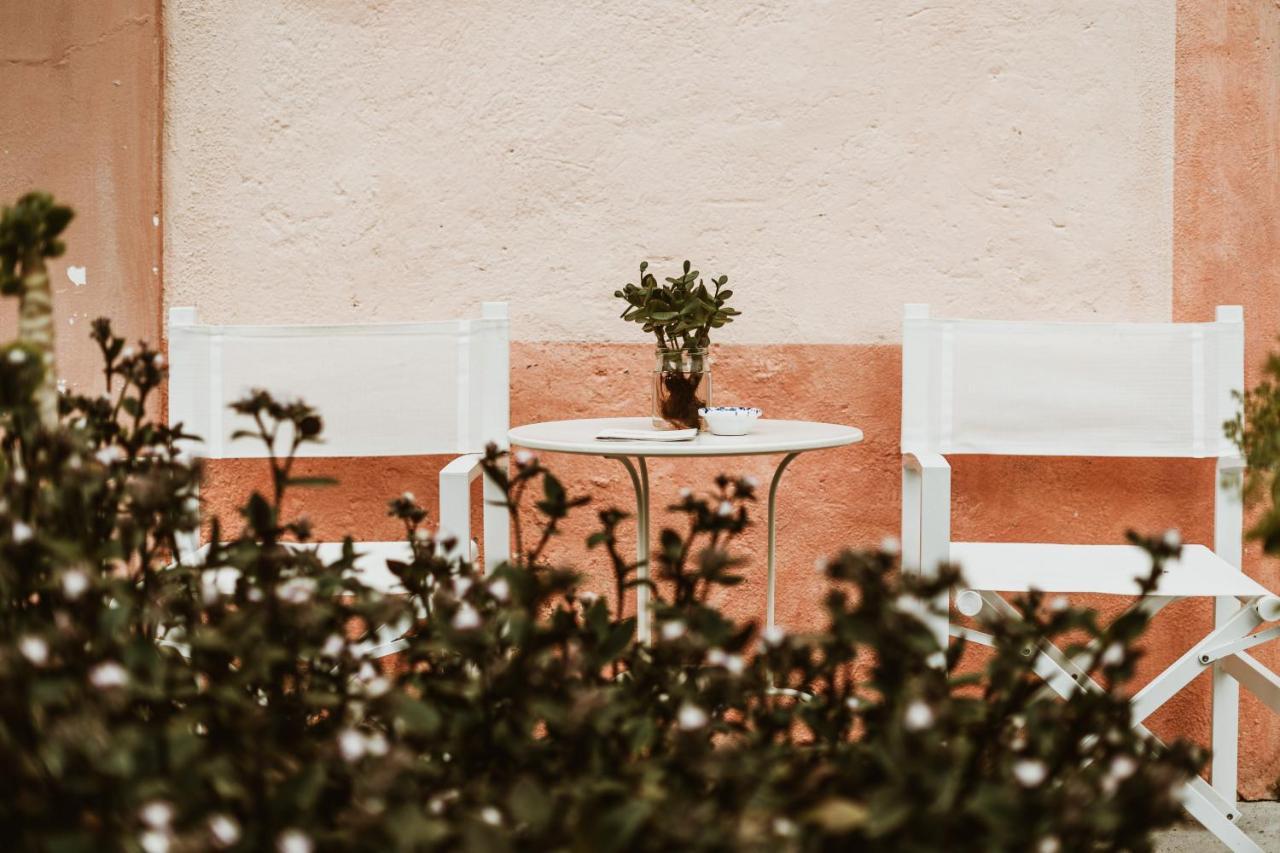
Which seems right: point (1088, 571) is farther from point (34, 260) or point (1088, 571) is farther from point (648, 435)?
point (34, 260)

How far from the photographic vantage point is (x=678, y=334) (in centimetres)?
213

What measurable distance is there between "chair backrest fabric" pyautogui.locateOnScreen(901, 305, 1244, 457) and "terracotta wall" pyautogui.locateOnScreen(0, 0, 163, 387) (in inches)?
72.0

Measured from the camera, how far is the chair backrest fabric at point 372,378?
2357 millimetres

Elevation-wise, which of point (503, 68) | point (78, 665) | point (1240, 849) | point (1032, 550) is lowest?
point (1240, 849)

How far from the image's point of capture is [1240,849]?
185 centimetres

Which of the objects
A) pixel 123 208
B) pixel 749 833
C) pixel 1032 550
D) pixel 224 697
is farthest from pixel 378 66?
pixel 749 833

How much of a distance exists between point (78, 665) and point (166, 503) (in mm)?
187

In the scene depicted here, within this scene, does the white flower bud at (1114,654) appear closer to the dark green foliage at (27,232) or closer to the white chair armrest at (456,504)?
the dark green foliage at (27,232)

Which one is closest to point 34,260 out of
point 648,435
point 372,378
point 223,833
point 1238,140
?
point 223,833

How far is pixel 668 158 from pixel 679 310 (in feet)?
2.00

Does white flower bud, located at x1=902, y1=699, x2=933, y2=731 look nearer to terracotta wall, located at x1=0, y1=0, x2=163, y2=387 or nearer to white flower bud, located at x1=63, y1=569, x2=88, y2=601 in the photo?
white flower bud, located at x1=63, y1=569, x2=88, y2=601

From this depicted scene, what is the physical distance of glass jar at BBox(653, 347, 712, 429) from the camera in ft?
A: 6.95

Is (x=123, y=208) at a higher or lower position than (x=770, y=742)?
higher

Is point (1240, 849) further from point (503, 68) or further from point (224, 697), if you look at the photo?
point (503, 68)
